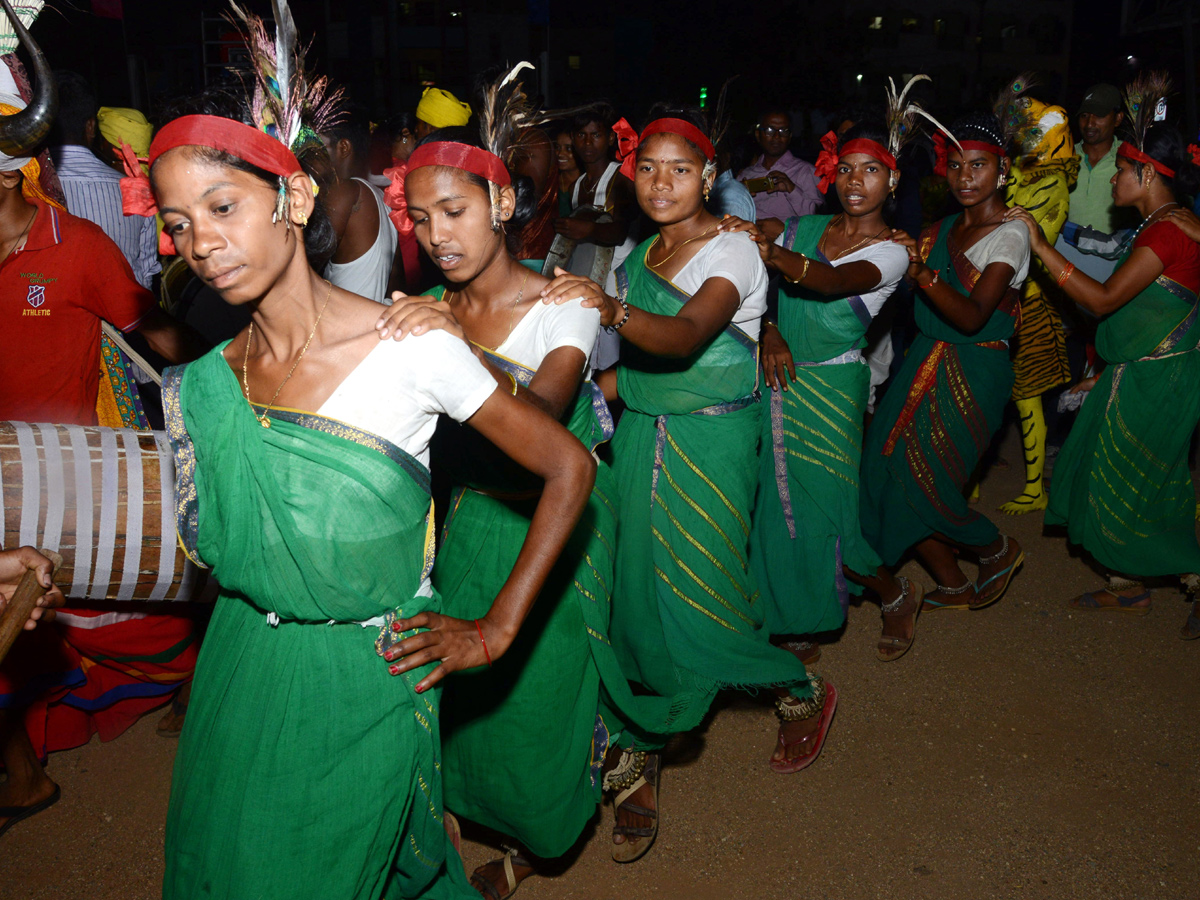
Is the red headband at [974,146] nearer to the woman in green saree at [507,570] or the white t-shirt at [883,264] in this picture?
the white t-shirt at [883,264]

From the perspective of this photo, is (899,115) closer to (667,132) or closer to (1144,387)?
(667,132)

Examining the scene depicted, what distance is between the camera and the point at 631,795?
2.73 metres

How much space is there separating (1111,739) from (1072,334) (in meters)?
3.59

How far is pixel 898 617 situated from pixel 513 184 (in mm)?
2468

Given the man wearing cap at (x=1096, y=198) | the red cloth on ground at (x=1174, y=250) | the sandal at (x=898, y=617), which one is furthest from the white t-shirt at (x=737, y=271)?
the man wearing cap at (x=1096, y=198)

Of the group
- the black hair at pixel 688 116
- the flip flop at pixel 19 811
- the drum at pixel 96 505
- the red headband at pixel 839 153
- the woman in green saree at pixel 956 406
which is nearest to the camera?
the drum at pixel 96 505

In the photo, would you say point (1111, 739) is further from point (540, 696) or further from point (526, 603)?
point (526, 603)

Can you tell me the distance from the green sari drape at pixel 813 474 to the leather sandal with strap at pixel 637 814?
3.11 feet

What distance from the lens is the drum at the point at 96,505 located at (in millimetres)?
2334

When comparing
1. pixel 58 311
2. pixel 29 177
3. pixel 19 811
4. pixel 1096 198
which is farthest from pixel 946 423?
pixel 19 811

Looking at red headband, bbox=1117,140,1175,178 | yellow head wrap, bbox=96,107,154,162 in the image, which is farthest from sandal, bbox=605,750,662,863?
yellow head wrap, bbox=96,107,154,162

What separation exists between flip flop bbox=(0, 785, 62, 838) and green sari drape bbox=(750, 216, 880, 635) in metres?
2.56

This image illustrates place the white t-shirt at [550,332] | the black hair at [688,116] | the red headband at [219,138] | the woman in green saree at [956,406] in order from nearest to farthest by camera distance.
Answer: the red headband at [219,138]
the white t-shirt at [550,332]
the black hair at [688,116]
the woman in green saree at [956,406]

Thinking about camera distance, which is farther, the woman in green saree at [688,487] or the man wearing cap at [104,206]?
the man wearing cap at [104,206]
